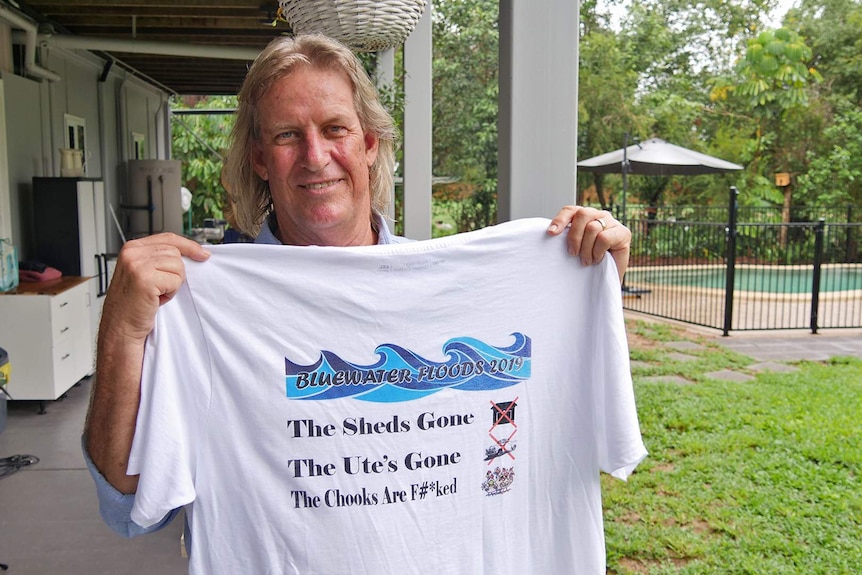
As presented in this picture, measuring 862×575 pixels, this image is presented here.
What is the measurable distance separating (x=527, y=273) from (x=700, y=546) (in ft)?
9.03

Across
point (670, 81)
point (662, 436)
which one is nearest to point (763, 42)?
point (670, 81)

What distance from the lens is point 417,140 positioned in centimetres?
473

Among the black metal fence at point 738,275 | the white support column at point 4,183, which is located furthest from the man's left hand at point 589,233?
the black metal fence at point 738,275

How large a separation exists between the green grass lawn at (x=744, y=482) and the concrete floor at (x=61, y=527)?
7.20 feet

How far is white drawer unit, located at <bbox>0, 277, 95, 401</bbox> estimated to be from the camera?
557 cm

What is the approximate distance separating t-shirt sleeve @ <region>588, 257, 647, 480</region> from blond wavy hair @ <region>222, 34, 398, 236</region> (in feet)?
1.96

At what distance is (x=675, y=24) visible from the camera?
69.9ft

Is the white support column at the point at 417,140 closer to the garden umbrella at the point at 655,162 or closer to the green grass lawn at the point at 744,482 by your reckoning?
the green grass lawn at the point at 744,482

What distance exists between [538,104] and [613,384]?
0.64 meters

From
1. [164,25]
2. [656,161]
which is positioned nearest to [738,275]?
[656,161]

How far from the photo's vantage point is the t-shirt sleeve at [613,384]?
60.5 inches

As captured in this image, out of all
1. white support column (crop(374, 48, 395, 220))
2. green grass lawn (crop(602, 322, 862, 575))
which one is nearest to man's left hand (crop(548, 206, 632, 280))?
green grass lawn (crop(602, 322, 862, 575))

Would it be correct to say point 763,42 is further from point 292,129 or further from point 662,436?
point 292,129

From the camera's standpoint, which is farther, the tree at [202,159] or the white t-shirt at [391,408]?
the tree at [202,159]
